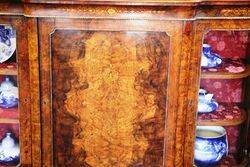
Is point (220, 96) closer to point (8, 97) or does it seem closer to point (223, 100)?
point (223, 100)

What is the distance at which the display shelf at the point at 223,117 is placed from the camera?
5.64ft

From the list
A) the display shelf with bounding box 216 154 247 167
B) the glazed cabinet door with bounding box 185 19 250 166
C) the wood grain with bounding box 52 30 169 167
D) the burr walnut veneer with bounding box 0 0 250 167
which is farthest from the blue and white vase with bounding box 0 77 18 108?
the display shelf with bounding box 216 154 247 167

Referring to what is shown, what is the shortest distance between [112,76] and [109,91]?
0.20 feet

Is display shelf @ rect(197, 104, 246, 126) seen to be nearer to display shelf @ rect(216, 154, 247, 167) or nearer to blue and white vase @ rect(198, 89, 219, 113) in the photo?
blue and white vase @ rect(198, 89, 219, 113)

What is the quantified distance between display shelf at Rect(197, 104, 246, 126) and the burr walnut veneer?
0.09 m

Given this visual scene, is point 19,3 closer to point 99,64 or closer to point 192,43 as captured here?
point 99,64

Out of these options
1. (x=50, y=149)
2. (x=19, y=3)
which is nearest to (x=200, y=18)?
(x=19, y=3)

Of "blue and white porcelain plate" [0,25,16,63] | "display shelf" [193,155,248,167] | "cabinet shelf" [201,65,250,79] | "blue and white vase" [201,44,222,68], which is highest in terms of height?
"blue and white porcelain plate" [0,25,16,63]

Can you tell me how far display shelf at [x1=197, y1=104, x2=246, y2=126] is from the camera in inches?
67.7

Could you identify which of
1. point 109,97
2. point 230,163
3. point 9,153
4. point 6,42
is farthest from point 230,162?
point 6,42

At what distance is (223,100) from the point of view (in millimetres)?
1965

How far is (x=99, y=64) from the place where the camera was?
1.56 m

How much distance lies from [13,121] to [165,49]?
2.24 feet

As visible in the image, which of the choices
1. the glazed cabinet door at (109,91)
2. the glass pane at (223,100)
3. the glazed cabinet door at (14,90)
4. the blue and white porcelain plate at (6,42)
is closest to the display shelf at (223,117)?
the glass pane at (223,100)
